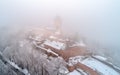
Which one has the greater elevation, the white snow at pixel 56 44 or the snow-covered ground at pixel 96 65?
the white snow at pixel 56 44

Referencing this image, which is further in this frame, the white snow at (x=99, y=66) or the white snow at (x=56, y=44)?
the white snow at (x=56, y=44)

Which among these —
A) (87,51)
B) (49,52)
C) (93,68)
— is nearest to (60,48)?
(49,52)

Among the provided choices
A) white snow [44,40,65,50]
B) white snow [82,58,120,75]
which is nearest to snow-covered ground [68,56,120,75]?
white snow [82,58,120,75]

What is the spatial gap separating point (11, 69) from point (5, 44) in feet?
15.2

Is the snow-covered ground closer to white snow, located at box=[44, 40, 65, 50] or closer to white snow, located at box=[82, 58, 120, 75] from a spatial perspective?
white snow, located at box=[82, 58, 120, 75]

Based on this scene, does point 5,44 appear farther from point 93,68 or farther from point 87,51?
point 93,68

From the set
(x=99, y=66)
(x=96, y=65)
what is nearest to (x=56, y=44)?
(x=96, y=65)

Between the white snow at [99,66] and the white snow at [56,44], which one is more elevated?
the white snow at [56,44]

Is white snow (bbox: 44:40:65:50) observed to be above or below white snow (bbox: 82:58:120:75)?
above

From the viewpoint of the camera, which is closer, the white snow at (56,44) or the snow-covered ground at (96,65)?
the snow-covered ground at (96,65)

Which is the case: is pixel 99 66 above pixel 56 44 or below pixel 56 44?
below

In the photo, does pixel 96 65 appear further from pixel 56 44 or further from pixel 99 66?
pixel 56 44

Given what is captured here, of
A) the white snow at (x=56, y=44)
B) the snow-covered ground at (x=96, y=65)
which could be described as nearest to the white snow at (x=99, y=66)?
the snow-covered ground at (x=96, y=65)

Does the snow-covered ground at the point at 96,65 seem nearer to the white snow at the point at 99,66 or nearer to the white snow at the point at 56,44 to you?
the white snow at the point at 99,66
